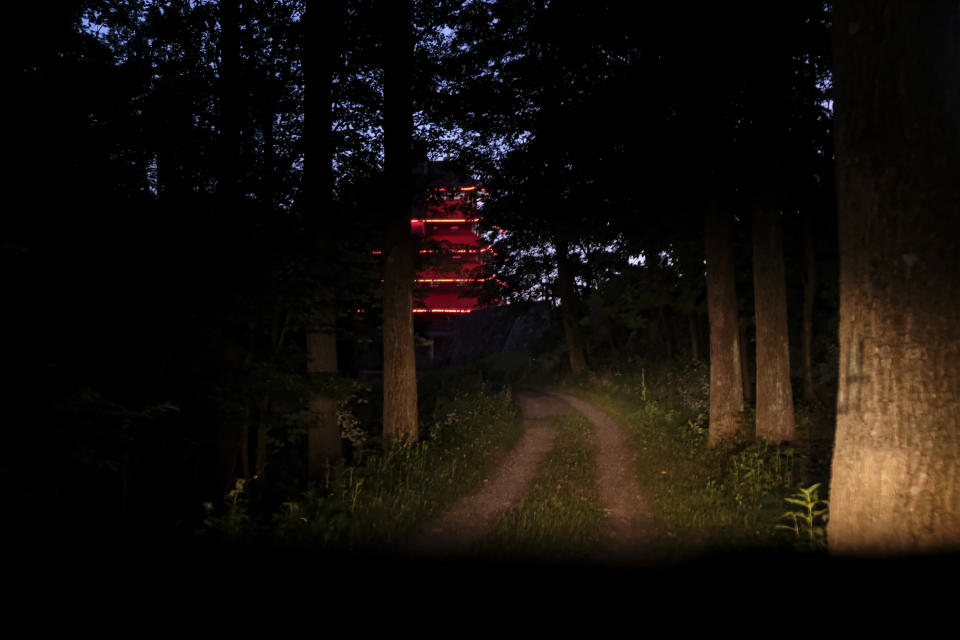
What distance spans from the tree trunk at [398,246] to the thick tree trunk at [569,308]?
48.5ft

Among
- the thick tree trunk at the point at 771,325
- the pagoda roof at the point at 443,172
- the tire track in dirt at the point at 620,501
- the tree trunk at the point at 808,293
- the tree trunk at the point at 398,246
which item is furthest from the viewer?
the tree trunk at the point at 808,293

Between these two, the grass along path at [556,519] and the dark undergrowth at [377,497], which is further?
the grass along path at [556,519]

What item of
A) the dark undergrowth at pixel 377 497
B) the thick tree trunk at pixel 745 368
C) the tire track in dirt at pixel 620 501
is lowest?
the tire track in dirt at pixel 620 501

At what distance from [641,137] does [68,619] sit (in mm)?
11396

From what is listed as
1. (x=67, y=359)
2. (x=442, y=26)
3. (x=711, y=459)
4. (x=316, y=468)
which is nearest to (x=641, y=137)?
(x=442, y=26)

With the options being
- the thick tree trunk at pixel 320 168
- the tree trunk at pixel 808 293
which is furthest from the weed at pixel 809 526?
the tree trunk at pixel 808 293

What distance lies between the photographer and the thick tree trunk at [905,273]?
4219mm

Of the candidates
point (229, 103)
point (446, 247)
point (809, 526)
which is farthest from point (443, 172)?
point (809, 526)

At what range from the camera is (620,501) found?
27.5 feet

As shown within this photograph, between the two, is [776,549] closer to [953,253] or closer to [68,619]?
[953,253]

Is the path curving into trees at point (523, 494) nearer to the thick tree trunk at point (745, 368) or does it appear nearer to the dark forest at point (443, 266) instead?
the dark forest at point (443, 266)

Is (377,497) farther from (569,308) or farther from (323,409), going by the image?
(569,308)

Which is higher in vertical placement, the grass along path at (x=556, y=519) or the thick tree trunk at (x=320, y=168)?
the thick tree trunk at (x=320, y=168)

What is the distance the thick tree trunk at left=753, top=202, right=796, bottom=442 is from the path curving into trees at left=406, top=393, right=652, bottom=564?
2849mm
